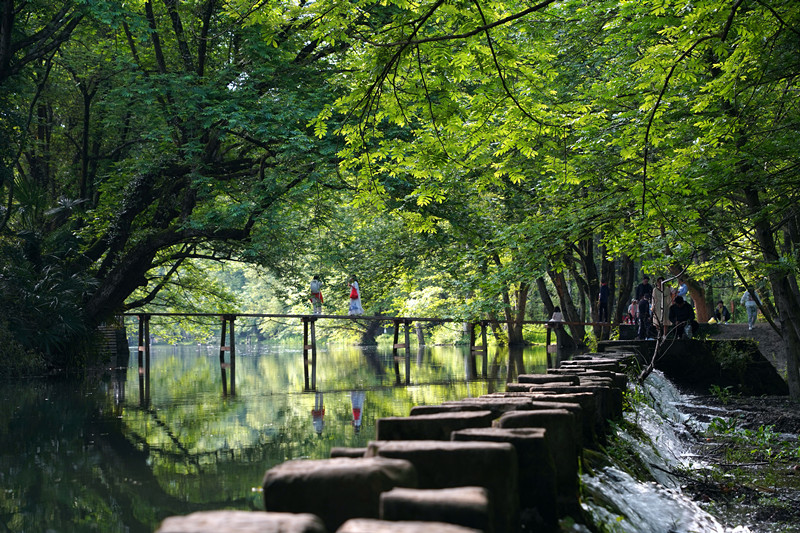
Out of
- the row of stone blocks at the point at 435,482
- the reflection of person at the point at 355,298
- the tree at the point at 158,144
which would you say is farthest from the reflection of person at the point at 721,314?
the row of stone blocks at the point at 435,482

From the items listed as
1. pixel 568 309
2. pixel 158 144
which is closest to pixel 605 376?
pixel 158 144

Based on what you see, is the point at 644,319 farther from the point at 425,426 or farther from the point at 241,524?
the point at 241,524

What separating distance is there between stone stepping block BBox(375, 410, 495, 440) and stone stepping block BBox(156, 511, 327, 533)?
1344 millimetres

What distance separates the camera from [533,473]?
289 centimetres

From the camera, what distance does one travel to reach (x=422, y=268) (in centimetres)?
2978

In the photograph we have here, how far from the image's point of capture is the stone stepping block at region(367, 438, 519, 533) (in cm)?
246

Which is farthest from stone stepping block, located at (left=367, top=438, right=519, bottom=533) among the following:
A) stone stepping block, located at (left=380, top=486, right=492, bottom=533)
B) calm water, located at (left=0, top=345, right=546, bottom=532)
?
calm water, located at (left=0, top=345, right=546, bottom=532)

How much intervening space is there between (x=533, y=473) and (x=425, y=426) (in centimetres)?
48

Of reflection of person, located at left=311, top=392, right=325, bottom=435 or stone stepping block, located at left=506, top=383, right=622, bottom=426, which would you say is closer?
stone stepping block, located at left=506, top=383, right=622, bottom=426

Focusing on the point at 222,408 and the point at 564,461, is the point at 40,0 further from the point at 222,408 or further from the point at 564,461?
the point at 564,461

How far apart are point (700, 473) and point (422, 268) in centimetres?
2315

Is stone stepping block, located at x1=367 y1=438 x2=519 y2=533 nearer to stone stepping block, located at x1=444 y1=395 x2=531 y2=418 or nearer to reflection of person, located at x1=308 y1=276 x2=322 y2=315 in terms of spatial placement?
stone stepping block, located at x1=444 y1=395 x2=531 y2=418

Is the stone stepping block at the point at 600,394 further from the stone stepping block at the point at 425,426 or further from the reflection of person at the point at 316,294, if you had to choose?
the reflection of person at the point at 316,294

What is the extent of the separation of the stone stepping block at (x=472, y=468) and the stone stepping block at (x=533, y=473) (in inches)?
11.0
